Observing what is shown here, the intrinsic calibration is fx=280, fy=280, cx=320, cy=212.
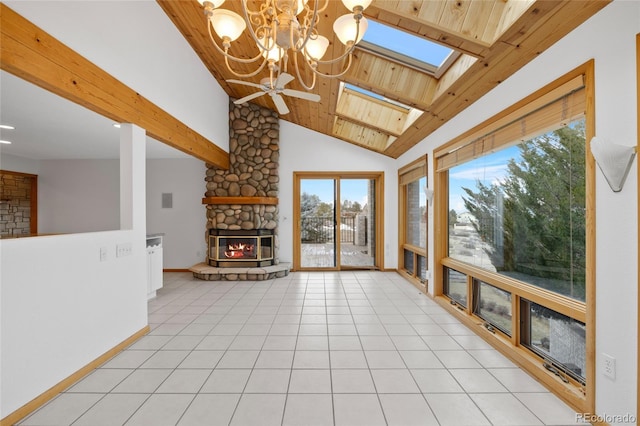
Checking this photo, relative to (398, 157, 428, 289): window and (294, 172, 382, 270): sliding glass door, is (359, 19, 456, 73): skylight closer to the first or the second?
(398, 157, 428, 289): window

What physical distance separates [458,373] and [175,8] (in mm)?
4433

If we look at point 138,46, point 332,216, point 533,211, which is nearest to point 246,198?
point 332,216

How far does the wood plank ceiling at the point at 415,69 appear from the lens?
185cm

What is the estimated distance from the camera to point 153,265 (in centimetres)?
395

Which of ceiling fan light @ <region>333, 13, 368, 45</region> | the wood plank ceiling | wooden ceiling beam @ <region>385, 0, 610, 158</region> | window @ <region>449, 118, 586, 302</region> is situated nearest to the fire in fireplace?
the wood plank ceiling

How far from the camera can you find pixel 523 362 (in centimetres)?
225

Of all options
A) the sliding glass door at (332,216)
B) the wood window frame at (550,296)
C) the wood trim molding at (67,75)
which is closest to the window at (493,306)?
the wood window frame at (550,296)

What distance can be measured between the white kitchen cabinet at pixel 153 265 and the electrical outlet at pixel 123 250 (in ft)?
4.56

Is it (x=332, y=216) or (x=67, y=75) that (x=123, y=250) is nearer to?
(x=67, y=75)

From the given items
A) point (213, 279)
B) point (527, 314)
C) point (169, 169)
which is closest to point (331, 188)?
point (213, 279)

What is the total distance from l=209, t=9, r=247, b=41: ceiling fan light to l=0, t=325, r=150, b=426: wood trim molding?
106 inches

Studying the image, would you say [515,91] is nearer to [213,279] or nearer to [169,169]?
[213,279]

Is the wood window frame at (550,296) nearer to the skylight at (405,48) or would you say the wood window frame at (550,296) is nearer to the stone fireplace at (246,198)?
the skylight at (405,48)

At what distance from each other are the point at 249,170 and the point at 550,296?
4.99m
